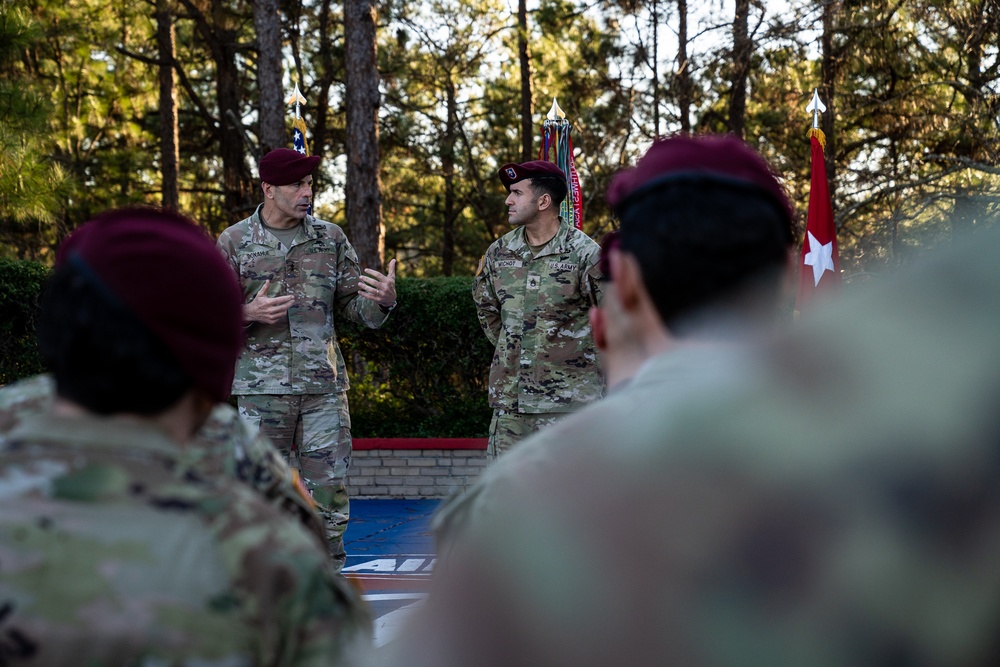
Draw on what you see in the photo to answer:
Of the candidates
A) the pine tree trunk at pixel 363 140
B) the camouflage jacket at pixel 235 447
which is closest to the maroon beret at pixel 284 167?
the camouflage jacket at pixel 235 447

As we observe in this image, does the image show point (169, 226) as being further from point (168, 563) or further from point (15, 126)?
point (15, 126)

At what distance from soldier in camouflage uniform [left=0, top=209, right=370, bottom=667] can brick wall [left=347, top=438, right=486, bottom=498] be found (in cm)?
744

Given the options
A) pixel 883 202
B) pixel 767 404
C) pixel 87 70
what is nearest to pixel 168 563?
pixel 767 404

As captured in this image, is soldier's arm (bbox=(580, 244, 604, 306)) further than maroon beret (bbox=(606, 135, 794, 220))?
Yes

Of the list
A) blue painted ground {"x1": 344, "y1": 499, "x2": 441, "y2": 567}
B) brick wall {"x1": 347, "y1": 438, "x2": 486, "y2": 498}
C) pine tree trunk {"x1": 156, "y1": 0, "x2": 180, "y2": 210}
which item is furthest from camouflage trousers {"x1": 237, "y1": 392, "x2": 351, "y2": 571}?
pine tree trunk {"x1": 156, "y1": 0, "x2": 180, "y2": 210}

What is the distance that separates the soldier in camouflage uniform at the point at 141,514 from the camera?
1.21 metres

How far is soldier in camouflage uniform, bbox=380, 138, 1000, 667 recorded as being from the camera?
750 millimetres

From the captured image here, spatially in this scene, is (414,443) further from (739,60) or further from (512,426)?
(739,60)

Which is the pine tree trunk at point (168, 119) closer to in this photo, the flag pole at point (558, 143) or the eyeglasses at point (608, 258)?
the flag pole at point (558, 143)

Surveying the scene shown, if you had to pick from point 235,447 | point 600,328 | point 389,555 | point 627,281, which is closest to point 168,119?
point 389,555

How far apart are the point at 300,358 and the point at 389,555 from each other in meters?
1.84

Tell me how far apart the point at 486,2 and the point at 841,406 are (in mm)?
21518

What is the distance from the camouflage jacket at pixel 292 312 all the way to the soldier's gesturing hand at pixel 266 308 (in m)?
0.27

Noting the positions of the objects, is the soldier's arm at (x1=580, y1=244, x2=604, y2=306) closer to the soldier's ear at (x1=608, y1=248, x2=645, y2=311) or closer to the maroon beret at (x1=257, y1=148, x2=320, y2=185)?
the maroon beret at (x1=257, y1=148, x2=320, y2=185)
